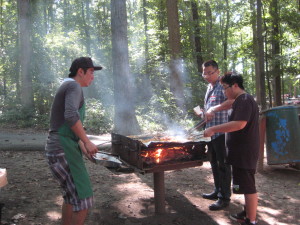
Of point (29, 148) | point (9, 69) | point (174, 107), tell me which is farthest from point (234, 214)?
point (9, 69)

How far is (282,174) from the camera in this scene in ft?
20.6

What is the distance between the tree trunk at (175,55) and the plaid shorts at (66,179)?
10672mm

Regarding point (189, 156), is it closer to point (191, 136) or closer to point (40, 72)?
point (191, 136)

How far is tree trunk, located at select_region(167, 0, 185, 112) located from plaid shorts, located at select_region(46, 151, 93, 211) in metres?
10.7

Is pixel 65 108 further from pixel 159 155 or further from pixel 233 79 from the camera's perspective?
pixel 233 79

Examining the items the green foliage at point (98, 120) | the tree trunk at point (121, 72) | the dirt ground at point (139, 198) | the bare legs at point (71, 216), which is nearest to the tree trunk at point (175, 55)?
the green foliage at point (98, 120)

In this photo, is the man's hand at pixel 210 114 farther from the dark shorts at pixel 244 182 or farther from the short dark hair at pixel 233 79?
the dark shorts at pixel 244 182

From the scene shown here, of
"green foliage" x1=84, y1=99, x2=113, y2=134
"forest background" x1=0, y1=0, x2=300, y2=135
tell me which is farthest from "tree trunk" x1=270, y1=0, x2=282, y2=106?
"green foliage" x1=84, y1=99, x2=113, y2=134

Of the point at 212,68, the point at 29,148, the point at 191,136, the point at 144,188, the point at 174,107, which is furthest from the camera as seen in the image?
the point at 174,107

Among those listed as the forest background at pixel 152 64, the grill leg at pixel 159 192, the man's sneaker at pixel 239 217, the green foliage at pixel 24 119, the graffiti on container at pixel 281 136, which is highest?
the forest background at pixel 152 64

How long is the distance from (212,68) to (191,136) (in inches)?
45.4

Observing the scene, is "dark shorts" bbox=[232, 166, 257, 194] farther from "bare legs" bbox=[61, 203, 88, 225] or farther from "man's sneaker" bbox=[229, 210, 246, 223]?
"bare legs" bbox=[61, 203, 88, 225]

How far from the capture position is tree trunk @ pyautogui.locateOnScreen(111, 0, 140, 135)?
8555 mm

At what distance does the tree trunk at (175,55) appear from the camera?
13266 millimetres
